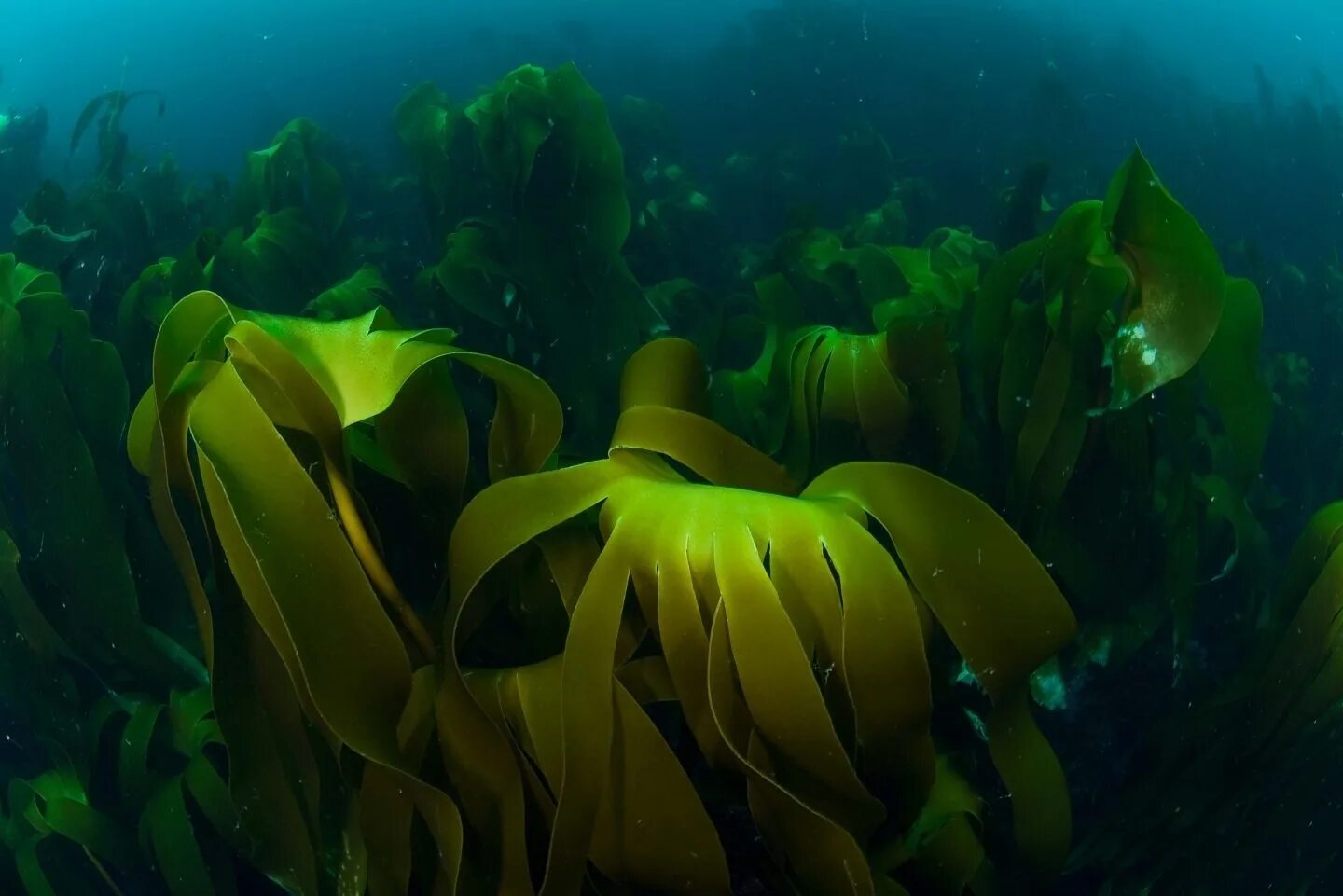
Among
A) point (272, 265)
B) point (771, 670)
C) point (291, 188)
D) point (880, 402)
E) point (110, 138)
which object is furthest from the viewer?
point (110, 138)

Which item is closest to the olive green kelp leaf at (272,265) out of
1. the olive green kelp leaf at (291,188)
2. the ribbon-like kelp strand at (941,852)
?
the olive green kelp leaf at (291,188)

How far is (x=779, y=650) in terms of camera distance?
0.63m

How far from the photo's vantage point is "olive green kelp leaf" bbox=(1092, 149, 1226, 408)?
0.77 meters

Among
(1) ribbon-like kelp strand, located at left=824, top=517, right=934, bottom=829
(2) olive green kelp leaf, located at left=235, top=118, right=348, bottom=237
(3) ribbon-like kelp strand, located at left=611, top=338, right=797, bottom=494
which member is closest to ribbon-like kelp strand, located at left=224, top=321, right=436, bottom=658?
(3) ribbon-like kelp strand, located at left=611, top=338, right=797, bottom=494

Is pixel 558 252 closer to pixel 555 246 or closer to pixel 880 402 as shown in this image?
pixel 555 246

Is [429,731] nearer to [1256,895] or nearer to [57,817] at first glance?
[57,817]

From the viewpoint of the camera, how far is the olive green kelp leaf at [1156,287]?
770 millimetres

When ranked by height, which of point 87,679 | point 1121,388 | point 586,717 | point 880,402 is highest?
point 1121,388

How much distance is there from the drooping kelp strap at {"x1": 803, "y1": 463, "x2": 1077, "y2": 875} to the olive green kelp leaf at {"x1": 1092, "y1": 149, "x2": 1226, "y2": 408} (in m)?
0.27

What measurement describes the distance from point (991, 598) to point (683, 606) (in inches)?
10.8

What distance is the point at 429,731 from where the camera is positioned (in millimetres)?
724

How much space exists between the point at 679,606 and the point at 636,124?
3207mm

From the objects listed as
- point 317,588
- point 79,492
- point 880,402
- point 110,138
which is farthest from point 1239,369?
point 110,138

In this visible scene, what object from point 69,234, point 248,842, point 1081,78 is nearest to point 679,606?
point 248,842
